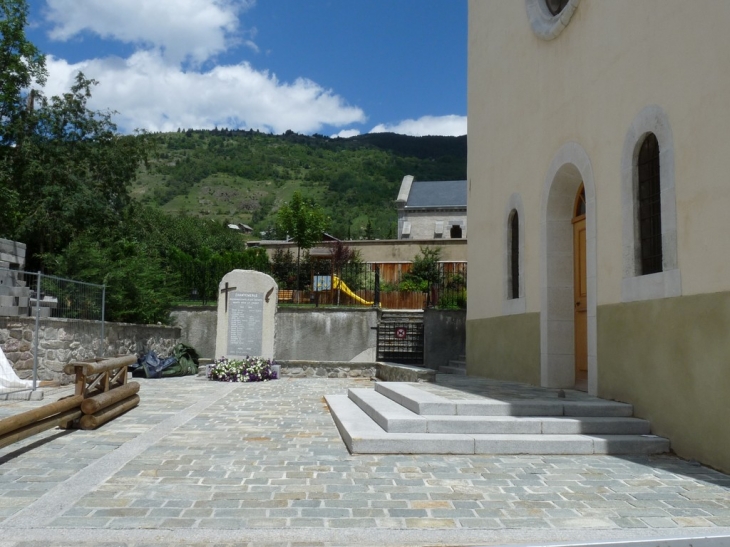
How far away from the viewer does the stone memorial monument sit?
53.8 feet

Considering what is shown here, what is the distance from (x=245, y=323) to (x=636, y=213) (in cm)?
1121

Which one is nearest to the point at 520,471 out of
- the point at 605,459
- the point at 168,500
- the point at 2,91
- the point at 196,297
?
the point at 605,459

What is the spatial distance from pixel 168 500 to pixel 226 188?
105482 mm

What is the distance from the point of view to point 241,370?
51.8 ft

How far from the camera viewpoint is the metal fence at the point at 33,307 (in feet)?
35.5

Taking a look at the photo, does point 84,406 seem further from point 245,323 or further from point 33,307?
point 245,323

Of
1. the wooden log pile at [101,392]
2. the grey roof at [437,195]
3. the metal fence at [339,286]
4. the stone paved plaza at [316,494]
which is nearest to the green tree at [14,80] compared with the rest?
the metal fence at [339,286]

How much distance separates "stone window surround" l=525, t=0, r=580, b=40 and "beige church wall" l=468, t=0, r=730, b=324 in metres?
0.14

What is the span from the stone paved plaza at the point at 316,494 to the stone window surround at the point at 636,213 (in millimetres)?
1814

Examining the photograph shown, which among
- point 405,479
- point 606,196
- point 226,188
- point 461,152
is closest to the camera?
point 405,479

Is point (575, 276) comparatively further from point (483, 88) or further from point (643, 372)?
point (483, 88)

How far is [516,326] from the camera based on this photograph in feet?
37.3

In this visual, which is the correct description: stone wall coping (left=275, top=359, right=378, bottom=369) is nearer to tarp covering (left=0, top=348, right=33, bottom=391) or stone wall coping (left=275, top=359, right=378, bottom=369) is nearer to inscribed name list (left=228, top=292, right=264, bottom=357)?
inscribed name list (left=228, top=292, right=264, bottom=357)

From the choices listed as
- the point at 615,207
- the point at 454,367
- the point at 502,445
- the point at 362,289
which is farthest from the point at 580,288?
the point at 362,289
